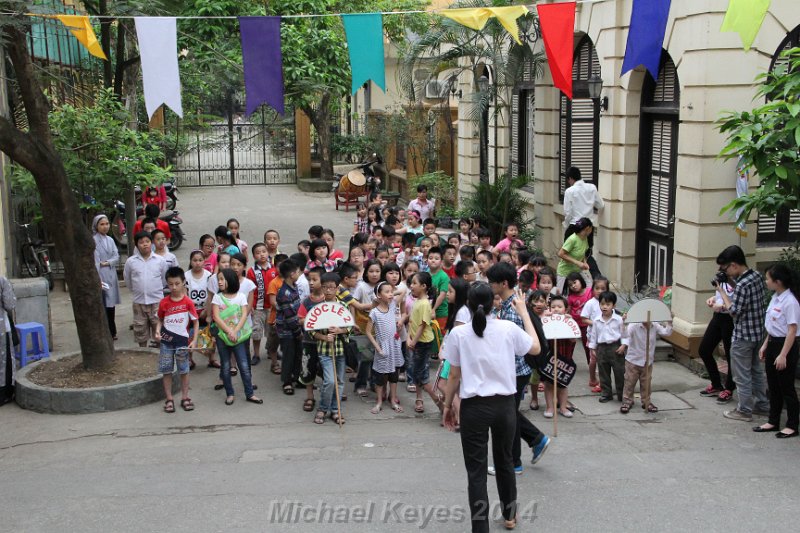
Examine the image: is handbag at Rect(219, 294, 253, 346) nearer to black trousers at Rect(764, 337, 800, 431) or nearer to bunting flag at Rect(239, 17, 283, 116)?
bunting flag at Rect(239, 17, 283, 116)

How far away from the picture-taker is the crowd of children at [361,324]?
30.0ft

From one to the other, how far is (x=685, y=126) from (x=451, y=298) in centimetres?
390

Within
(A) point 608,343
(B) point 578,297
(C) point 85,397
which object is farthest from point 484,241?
(C) point 85,397

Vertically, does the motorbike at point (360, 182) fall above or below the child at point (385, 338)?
above

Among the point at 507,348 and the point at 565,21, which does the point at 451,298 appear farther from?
the point at 565,21

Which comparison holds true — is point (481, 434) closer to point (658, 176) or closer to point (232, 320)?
point (232, 320)

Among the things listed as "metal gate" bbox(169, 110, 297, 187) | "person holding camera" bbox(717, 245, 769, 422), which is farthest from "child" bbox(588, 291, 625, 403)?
"metal gate" bbox(169, 110, 297, 187)

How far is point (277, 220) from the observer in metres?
23.7

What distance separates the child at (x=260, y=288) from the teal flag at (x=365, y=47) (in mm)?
2312

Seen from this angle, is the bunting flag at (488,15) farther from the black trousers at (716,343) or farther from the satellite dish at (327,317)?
the satellite dish at (327,317)

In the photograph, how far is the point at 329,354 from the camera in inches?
350

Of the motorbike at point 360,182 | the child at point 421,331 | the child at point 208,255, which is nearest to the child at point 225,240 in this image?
the child at point 208,255

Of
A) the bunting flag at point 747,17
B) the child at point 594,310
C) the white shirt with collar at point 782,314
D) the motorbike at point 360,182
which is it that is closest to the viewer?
the white shirt with collar at point 782,314

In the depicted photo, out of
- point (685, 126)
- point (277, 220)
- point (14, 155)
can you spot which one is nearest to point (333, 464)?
point (14, 155)
